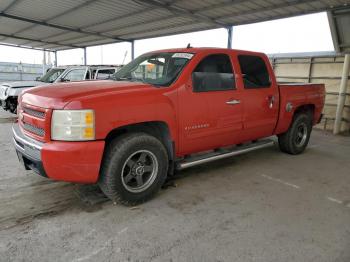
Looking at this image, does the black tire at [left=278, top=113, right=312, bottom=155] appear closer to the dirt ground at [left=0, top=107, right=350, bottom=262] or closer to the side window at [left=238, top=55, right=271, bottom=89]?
the dirt ground at [left=0, top=107, right=350, bottom=262]

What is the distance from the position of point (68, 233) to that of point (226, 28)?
10.5m

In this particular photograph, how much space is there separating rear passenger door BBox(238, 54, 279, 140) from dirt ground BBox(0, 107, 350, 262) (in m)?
0.79

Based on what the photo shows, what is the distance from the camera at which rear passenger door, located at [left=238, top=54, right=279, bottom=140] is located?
4.54 meters

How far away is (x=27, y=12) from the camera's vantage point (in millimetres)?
11930

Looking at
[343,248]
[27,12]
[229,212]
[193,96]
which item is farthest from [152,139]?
[27,12]

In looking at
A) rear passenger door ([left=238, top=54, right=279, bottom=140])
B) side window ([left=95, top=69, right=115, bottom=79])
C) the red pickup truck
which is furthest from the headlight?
side window ([left=95, top=69, right=115, bottom=79])

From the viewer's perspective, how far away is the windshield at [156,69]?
151 inches

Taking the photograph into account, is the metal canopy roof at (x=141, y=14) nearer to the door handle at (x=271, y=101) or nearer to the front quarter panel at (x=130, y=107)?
the door handle at (x=271, y=101)

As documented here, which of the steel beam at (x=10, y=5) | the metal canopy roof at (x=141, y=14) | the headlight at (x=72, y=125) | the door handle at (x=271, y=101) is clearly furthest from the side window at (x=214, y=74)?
the steel beam at (x=10, y=5)

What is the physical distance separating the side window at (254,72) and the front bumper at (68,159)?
265 centimetres

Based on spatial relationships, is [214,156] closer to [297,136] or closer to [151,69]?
[151,69]

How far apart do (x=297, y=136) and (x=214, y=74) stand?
115 inches

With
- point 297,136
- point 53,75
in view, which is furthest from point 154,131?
point 53,75

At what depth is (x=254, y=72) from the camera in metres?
4.79
